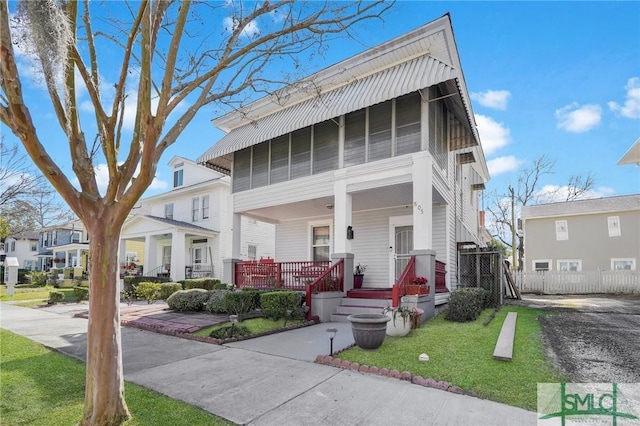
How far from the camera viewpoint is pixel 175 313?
460 inches

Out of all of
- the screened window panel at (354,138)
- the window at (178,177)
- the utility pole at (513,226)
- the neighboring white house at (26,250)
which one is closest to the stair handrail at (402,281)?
the screened window panel at (354,138)

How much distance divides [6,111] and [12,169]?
20.9 metres

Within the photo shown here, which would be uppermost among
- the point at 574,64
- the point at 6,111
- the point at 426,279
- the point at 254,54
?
the point at 574,64

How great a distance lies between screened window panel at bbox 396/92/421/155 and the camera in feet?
33.3

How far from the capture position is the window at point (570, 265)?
78.3 ft

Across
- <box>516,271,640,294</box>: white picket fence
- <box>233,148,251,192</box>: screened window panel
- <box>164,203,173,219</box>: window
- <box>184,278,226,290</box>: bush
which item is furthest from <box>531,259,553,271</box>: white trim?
<box>164,203,173,219</box>: window

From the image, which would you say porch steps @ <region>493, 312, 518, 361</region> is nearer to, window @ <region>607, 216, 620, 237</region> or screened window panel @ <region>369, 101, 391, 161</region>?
screened window panel @ <region>369, 101, 391, 161</region>

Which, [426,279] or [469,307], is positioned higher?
[426,279]

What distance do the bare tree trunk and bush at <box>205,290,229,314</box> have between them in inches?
275

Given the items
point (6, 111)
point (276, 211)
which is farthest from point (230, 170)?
point (6, 111)

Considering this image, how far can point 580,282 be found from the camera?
19656 mm

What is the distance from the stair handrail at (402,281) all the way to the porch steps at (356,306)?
101cm

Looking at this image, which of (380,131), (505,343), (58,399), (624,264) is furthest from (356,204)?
(624,264)

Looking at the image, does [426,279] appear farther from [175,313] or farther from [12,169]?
[12,169]
